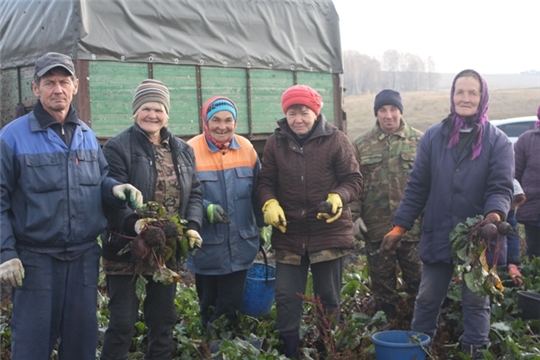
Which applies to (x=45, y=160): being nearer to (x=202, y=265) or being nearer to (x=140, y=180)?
(x=140, y=180)

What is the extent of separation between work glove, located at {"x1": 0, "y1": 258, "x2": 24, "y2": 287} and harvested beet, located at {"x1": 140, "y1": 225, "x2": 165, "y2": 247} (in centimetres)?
67

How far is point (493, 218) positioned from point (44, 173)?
2609 mm

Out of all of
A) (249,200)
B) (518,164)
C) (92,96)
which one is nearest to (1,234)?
(249,200)

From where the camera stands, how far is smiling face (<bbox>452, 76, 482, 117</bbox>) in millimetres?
4008

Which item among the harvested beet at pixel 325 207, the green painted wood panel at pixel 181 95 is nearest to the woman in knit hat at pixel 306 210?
the harvested beet at pixel 325 207

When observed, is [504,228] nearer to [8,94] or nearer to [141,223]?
[141,223]

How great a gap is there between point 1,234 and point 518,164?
16.0ft

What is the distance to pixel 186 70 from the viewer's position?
329 inches

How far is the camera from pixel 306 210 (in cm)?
425

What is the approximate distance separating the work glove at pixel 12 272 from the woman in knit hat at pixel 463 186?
2.49 m

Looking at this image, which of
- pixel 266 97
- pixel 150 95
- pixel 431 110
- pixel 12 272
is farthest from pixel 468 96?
pixel 431 110

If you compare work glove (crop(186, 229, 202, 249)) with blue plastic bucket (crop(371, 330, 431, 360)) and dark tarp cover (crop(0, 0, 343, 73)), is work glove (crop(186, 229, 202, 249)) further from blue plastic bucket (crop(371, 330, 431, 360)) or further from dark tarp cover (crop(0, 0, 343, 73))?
dark tarp cover (crop(0, 0, 343, 73))

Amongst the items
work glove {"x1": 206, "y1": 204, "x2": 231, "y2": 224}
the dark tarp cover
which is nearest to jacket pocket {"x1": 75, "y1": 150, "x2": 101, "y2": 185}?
work glove {"x1": 206, "y1": 204, "x2": 231, "y2": 224}

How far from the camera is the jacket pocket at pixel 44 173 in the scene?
3.37 metres
